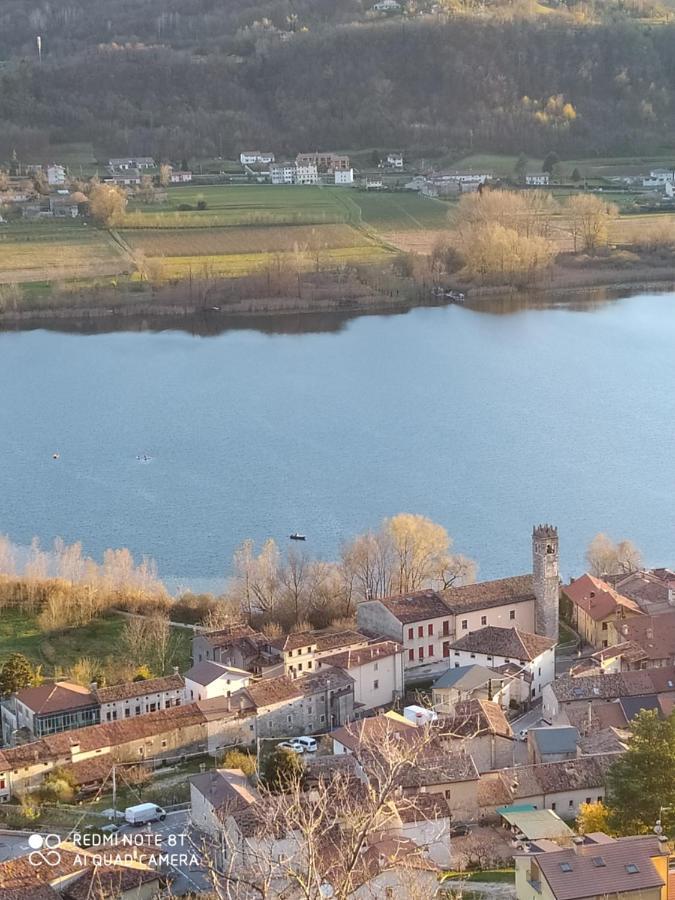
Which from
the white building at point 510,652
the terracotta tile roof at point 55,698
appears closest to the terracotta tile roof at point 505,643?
the white building at point 510,652

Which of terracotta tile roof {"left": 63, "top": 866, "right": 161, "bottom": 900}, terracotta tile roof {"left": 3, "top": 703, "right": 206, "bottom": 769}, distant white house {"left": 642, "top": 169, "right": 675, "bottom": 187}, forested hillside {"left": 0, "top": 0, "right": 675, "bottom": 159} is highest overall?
forested hillside {"left": 0, "top": 0, "right": 675, "bottom": 159}

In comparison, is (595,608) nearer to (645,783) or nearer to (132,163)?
(645,783)

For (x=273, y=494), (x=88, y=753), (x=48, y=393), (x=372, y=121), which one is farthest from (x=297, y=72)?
(x=88, y=753)

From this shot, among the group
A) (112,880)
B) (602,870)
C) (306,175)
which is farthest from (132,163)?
(602,870)

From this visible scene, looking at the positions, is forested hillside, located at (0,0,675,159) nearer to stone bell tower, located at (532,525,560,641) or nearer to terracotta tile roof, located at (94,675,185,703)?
stone bell tower, located at (532,525,560,641)

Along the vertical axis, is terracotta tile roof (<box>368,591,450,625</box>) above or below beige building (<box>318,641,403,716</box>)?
above

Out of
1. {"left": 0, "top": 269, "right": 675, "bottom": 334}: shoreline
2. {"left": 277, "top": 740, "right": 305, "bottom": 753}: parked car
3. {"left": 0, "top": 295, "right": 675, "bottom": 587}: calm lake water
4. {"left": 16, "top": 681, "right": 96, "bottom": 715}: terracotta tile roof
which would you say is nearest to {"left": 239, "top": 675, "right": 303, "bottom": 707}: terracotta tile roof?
{"left": 277, "top": 740, "right": 305, "bottom": 753}: parked car

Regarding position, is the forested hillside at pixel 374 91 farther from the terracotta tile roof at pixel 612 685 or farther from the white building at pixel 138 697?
the terracotta tile roof at pixel 612 685
